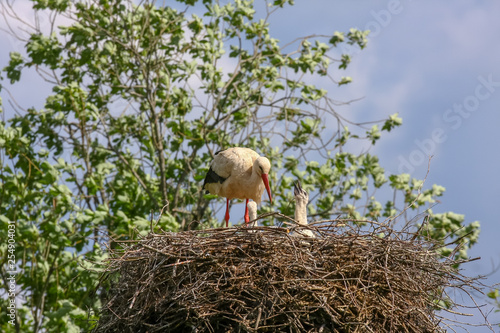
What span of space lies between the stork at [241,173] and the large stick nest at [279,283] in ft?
→ 7.60

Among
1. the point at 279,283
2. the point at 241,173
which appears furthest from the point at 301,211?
the point at 279,283

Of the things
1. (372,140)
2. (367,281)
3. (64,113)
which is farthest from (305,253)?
(64,113)

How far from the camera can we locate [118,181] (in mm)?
11969

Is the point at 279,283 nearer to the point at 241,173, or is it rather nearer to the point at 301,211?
the point at 301,211

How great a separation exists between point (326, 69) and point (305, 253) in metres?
7.95

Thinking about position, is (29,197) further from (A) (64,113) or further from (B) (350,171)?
(B) (350,171)

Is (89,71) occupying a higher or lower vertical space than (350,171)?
higher

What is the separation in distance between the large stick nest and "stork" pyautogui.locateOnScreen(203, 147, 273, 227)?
91.2 inches

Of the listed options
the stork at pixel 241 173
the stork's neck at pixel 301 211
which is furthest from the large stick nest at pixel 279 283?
the stork at pixel 241 173

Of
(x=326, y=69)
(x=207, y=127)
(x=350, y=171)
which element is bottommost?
(x=350, y=171)

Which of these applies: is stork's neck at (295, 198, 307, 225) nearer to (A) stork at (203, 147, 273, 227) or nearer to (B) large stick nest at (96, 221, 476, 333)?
(A) stork at (203, 147, 273, 227)

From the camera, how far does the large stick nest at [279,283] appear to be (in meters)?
5.06

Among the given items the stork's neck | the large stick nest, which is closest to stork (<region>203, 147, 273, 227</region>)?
the stork's neck

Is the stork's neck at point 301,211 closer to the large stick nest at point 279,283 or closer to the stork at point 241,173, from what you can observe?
the stork at point 241,173
